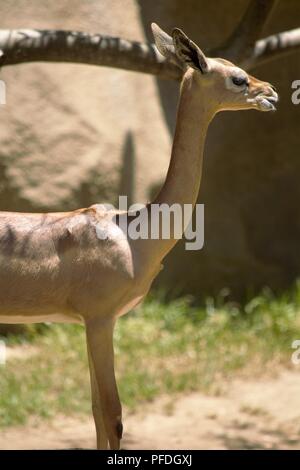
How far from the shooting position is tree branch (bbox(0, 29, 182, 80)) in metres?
5.25

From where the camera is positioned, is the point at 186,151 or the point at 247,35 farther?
the point at 247,35

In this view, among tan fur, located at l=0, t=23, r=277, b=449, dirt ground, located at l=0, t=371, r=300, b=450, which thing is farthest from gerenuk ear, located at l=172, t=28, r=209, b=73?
dirt ground, located at l=0, t=371, r=300, b=450

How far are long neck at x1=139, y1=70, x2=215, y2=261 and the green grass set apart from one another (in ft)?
8.43

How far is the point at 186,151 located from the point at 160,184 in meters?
3.65

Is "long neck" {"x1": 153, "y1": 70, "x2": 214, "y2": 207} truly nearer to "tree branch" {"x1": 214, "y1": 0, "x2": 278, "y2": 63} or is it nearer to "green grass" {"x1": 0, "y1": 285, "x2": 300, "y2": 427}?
"tree branch" {"x1": 214, "y1": 0, "x2": 278, "y2": 63}

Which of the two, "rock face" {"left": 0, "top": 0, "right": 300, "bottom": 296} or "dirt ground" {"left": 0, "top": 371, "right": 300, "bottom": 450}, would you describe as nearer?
"dirt ground" {"left": 0, "top": 371, "right": 300, "bottom": 450}

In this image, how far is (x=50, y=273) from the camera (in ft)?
14.1

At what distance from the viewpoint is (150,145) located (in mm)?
8023

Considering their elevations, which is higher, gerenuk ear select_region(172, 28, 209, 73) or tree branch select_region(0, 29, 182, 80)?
tree branch select_region(0, 29, 182, 80)

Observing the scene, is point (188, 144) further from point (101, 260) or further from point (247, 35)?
Result: point (247, 35)

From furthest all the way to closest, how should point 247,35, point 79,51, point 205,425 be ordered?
point 205,425 < point 247,35 < point 79,51

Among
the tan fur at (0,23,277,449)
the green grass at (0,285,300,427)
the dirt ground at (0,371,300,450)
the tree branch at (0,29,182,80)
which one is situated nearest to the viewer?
the tan fur at (0,23,277,449)

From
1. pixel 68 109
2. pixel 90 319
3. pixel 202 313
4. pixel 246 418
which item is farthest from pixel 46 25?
pixel 90 319

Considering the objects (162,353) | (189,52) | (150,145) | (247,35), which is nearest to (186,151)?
(189,52)
